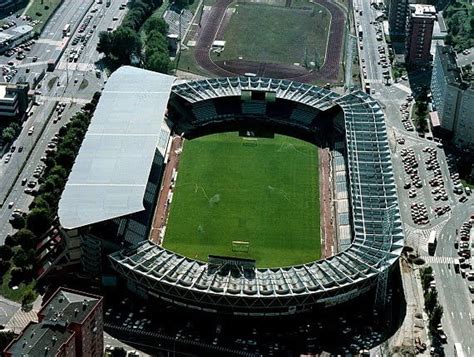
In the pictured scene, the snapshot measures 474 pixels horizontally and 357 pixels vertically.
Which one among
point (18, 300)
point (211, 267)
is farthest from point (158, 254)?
point (18, 300)

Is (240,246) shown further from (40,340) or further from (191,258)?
(40,340)

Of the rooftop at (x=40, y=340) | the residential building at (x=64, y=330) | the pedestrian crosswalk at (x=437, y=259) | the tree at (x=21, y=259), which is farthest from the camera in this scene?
the pedestrian crosswalk at (x=437, y=259)

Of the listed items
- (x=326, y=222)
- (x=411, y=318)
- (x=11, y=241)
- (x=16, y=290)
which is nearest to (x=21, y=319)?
(x=16, y=290)

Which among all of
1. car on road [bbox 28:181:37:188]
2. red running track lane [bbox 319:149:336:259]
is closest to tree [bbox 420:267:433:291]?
red running track lane [bbox 319:149:336:259]

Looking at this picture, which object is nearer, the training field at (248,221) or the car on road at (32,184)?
the training field at (248,221)

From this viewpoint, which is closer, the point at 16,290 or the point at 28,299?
the point at 28,299

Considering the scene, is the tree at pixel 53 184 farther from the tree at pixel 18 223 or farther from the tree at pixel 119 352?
the tree at pixel 119 352

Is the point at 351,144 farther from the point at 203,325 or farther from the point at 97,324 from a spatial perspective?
the point at 97,324

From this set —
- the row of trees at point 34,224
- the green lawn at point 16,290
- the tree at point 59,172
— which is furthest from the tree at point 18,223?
the green lawn at point 16,290
